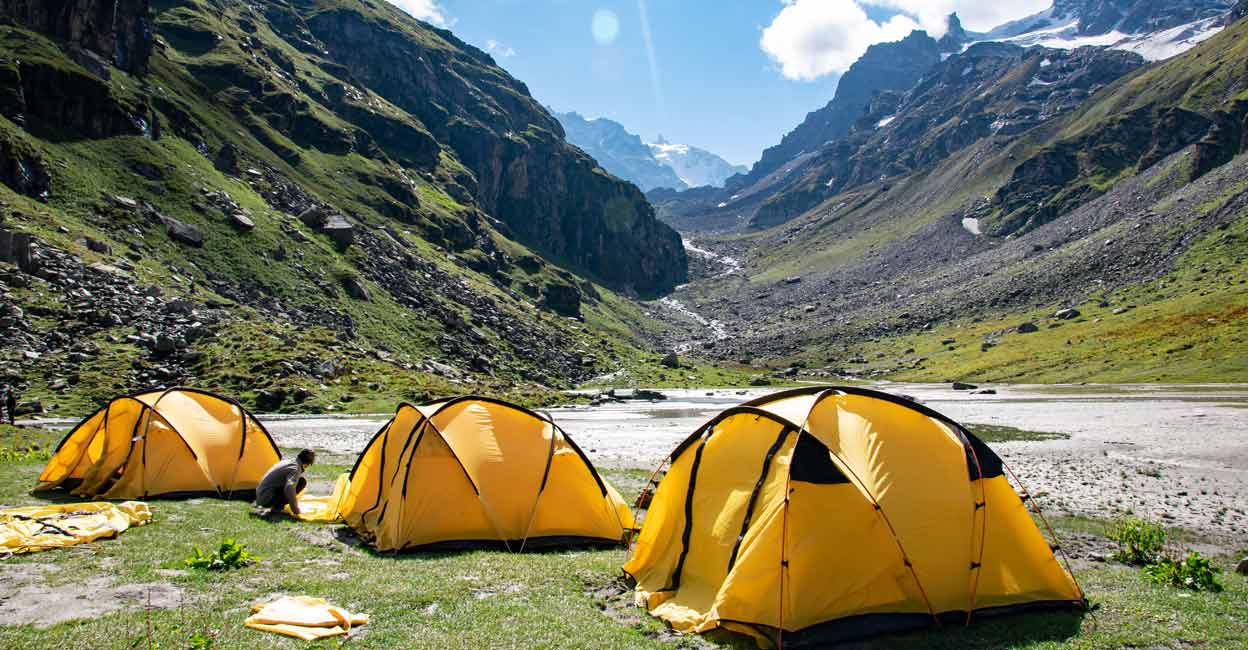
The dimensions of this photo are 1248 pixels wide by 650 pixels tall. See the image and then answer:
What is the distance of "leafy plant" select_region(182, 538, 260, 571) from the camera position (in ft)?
41.0

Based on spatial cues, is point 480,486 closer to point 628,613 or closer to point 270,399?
point 628,613

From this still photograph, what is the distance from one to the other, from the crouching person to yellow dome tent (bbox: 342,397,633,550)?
68.4 inches

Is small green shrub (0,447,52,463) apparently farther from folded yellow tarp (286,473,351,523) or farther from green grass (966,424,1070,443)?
green grass (966,424,1070,443)

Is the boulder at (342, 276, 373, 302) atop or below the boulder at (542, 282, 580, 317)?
below

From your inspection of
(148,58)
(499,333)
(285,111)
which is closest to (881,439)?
(499,333)

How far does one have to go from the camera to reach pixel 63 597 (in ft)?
34.1

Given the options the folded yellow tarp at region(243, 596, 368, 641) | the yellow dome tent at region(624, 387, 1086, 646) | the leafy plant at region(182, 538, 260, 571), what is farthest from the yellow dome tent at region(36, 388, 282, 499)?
the yellow dome tent at region(624, 387, 1086, 646)

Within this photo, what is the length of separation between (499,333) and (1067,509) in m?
81.9

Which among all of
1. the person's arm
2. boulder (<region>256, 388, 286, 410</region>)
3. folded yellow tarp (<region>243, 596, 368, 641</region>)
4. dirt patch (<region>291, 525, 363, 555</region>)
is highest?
boulder (<region>256, 388, 286, 410</region>)

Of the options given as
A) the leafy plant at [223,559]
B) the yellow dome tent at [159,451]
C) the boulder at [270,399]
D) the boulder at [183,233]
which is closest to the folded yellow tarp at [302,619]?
the leafy plant at [223,559]

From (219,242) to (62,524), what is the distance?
6693 centimetres

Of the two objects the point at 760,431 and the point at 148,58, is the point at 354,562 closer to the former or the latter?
the point at 760,431

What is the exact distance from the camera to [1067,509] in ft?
73.0

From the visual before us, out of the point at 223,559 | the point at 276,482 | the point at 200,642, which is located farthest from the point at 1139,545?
the point at 276,482
